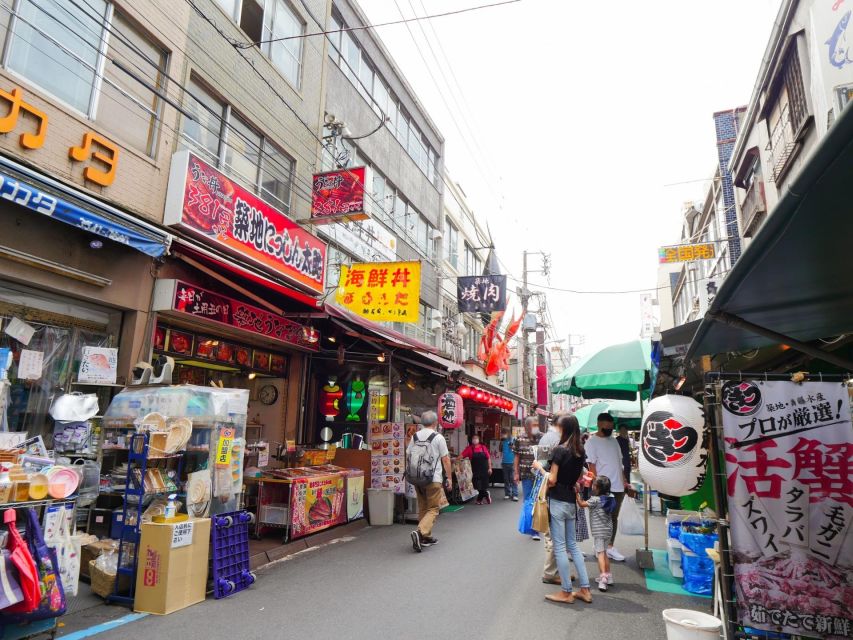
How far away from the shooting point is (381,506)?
11062 millimetres

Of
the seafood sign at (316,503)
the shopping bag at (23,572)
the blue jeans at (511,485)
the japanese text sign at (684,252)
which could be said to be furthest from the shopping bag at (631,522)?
the japanese text sign at (684,252)

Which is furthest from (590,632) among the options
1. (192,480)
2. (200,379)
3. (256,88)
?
(256,88)

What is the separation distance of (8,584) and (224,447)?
9.12ft

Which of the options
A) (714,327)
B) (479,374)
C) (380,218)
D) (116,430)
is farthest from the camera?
(479,374)

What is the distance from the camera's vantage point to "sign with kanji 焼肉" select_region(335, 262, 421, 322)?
1180cm

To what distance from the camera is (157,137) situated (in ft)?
28.0

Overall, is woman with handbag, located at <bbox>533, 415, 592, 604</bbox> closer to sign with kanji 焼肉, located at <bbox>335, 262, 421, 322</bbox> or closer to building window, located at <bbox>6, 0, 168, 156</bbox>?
sign with kanji 焼肉, located at <bbox>335, 262, 421, 322</bbox>

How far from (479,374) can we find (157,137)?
2179cm

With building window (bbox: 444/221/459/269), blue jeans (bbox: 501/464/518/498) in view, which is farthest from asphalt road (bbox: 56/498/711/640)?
building window (bbox: 444/221/459/269)

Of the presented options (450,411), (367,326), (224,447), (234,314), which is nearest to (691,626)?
(224,447)

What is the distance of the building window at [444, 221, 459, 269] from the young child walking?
64.6 ft

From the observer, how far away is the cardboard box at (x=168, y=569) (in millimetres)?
5445

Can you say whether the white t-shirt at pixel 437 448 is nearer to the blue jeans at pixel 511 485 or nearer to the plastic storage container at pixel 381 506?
the plastic storage container at pixel 381 506

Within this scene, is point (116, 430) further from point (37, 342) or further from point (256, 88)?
point (256, 88)
